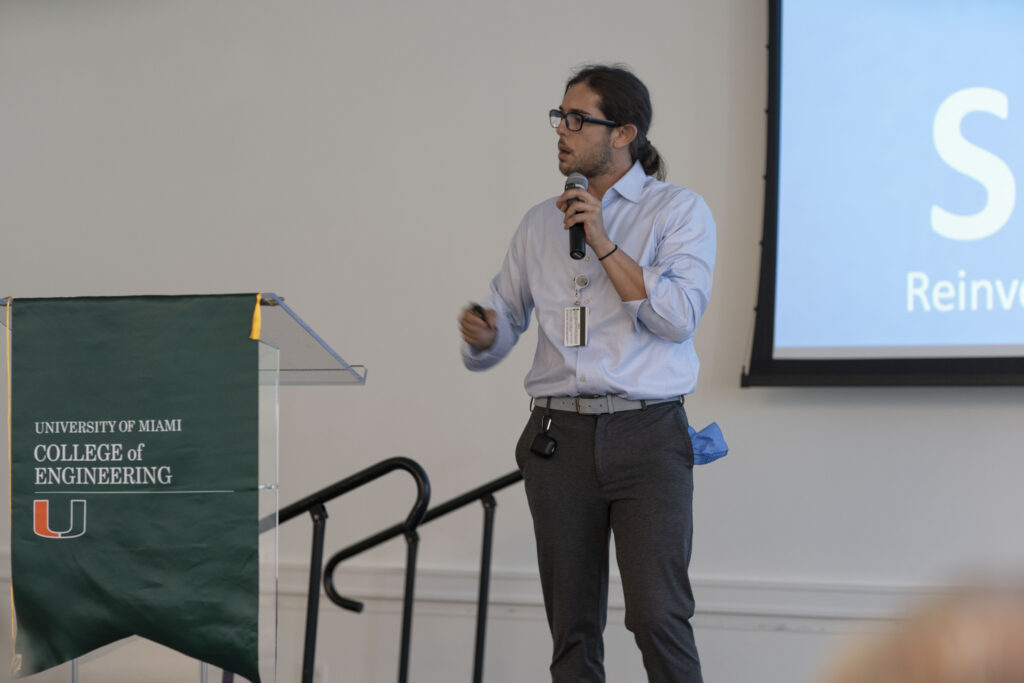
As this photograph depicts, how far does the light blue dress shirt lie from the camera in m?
2.27

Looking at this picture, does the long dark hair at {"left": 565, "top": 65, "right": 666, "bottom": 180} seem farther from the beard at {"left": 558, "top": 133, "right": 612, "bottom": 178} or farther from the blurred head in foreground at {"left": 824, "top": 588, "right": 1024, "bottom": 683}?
the blurred head in foreground at {"left": 824, "top": 588, "right": 1024, "bottom": 683}

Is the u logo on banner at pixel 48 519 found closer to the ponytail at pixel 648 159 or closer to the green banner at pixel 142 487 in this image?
the green banner at pixel 142 487

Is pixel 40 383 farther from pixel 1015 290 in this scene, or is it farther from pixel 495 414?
pixel 1015 290

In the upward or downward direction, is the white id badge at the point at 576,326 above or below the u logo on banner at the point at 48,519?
above

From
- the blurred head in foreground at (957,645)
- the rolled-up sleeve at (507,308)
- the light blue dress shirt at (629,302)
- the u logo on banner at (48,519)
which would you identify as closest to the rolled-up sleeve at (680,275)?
the light blue dress shirt at (629,302)

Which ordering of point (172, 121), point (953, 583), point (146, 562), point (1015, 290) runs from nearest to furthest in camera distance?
point (953, 583) < point (146, 562) < point (1015, 290) < point (172, 121)

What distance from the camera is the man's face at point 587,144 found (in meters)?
2.45

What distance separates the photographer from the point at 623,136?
2.48 meters

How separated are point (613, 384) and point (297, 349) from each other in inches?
27.9

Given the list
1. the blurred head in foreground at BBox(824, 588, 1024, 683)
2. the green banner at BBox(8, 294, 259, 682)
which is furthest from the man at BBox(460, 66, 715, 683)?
the blurred head in foreground at BBox(824, 588, 1024, 683)

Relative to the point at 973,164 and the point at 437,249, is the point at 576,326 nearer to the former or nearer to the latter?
the point at 437,249

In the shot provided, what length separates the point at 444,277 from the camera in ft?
12.0

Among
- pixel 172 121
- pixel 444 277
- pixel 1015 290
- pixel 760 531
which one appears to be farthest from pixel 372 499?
pixel 1015 290

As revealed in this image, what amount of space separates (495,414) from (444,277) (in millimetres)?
526
